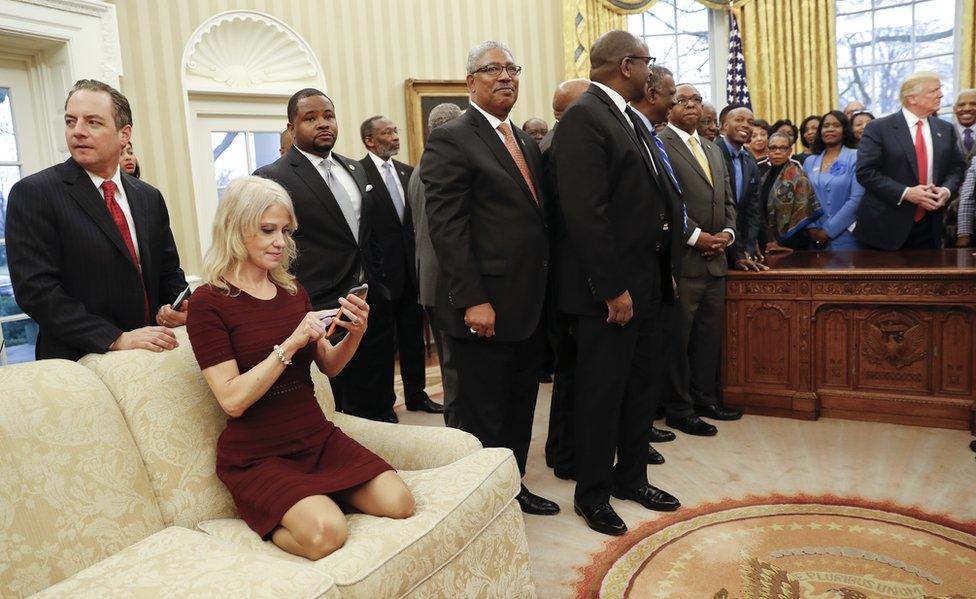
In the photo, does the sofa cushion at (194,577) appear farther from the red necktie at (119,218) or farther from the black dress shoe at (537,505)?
the black dress shoe at (537,505)

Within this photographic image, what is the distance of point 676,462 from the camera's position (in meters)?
3.39

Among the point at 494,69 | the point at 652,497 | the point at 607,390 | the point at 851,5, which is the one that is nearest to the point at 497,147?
the point at 494,69

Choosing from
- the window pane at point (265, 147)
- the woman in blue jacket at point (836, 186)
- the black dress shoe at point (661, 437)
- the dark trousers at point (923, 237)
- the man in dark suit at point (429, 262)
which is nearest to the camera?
the man in dark suit at point (429, 262)

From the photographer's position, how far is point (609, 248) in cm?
252

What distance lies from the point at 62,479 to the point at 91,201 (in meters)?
0.82

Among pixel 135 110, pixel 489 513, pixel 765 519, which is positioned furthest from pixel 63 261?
pixel 135 110

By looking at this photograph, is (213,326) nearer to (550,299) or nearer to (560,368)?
(550,299)

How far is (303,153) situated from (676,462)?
2.18 meters

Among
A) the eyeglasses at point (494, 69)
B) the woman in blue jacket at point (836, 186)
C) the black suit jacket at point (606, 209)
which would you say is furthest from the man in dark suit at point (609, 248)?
the woman in blue jacket at point (836, 186)

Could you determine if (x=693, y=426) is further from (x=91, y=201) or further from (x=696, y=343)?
(x=91, y=201)

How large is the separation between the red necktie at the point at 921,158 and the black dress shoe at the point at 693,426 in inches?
74.8

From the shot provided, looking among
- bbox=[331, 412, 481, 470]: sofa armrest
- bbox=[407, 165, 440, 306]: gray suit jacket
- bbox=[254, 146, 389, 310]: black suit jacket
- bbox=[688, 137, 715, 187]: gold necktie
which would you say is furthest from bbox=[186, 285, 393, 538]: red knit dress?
bbox=[688, 137, 715, 187]: gold necktie

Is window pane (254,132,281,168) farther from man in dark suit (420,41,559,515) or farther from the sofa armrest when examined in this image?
the sofa armrest

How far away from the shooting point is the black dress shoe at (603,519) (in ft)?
8.71
